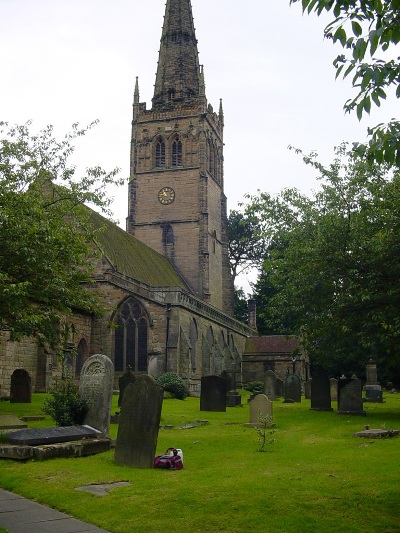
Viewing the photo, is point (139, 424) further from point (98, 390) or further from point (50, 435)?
point (98, 390)

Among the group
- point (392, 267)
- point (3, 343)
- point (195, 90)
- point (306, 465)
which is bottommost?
point (306, 465)

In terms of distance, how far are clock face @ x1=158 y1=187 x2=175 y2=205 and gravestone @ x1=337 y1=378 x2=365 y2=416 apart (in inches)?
1270

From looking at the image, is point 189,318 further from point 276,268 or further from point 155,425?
point 155,425

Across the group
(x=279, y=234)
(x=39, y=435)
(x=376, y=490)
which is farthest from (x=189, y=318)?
(x=376, y=490)

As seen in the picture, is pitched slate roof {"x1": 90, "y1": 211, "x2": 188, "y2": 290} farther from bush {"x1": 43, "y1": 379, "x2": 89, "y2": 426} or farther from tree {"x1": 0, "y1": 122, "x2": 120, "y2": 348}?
bush {"x1": 43, "y1": 379, "x2": 89, "y2": 426}

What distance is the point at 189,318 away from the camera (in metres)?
36.1

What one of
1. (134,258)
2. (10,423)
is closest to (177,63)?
(134,258)

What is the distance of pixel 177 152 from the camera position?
51.0 m

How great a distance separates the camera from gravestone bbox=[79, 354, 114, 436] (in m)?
12.3

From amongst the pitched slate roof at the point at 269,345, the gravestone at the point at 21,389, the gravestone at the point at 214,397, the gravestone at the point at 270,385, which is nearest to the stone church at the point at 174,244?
the pitched slate roof at the point at 269,345

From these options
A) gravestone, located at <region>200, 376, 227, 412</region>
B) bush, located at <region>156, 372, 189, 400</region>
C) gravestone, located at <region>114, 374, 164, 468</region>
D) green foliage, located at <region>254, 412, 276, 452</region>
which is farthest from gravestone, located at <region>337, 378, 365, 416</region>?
bush, located at <region>156, 372, 189, 400</region>

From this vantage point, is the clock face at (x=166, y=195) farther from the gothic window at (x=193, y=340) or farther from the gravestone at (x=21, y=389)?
the gravestone at (x=21, y=389)

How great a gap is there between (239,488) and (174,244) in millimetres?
41024

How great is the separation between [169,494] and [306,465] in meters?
3.01
